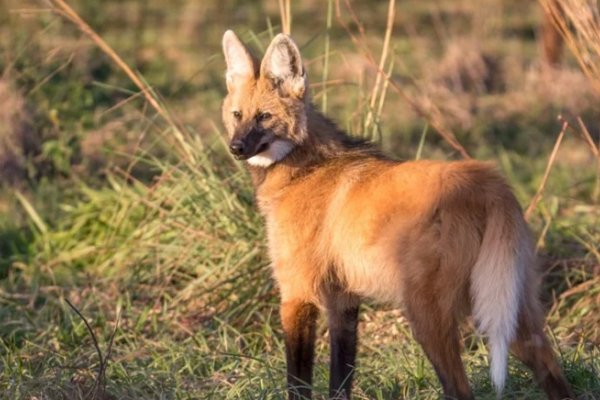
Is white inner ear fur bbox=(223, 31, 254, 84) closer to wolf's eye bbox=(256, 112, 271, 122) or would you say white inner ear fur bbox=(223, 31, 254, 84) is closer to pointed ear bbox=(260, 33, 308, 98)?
pointed ear bbox=(260, 33, 308, 98)

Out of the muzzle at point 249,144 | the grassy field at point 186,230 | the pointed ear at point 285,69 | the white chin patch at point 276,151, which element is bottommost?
the grassy field at point 186,230

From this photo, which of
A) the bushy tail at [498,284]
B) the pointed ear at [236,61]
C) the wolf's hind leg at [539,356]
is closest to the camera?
the bushy tail at [498,284]

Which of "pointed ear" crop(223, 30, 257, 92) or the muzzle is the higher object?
"pointed ear" crop(223, 30, 257, 92)

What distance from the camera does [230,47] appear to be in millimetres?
4703

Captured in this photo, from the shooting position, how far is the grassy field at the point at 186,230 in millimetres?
4422

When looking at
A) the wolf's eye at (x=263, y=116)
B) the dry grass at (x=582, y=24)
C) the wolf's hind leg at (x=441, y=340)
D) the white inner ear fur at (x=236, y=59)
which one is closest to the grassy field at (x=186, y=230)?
the dry grass at (x=582, y=24)

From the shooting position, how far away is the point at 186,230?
562 cm

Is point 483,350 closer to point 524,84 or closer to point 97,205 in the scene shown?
point 97,205

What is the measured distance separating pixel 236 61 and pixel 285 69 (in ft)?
0.90

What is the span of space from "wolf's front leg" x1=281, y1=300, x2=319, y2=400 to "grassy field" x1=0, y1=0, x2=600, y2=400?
0.13 metres

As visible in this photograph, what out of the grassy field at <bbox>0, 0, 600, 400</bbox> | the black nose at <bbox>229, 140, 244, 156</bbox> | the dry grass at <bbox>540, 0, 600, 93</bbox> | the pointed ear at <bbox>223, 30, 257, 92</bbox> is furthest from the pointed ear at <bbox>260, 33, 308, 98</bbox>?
the dry grass at <bbox>540, 0, 600, 93</bbox>

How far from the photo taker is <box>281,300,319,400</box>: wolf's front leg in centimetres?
412

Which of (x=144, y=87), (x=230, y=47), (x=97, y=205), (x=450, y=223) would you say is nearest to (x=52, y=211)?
(x=97, y=205)

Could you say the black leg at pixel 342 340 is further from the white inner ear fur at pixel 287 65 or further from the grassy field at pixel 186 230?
the white inner ear fur at pixel 287 65
